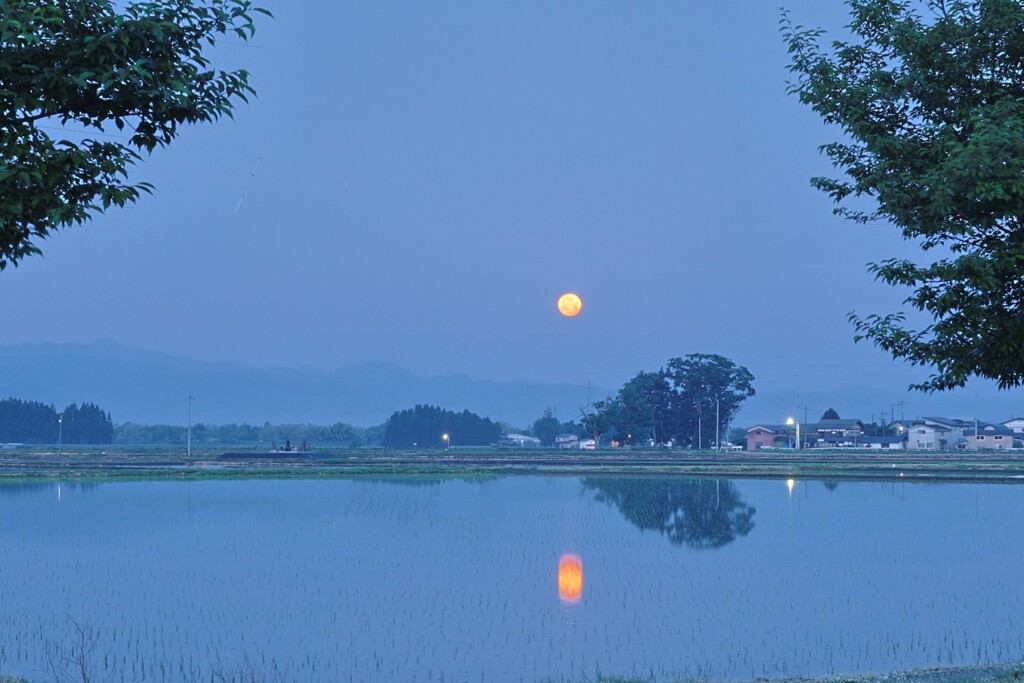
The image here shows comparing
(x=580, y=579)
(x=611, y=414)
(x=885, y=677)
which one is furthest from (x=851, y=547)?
(x=611, y=414)

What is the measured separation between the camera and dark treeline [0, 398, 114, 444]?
162 m

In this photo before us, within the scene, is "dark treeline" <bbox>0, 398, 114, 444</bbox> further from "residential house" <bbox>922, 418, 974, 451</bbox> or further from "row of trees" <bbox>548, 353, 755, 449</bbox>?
"residential house" <bbox>922, 418, 974, 451</bbox>

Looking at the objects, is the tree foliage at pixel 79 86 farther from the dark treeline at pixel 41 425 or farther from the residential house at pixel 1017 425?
the residential house at pixel 1017 425

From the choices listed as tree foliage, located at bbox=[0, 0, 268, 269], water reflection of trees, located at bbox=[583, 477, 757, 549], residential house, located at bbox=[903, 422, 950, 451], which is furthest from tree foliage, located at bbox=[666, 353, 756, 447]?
tree foliage, located at bbox=[0, 0, 268, 269]

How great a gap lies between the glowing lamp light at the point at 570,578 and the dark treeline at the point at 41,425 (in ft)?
478

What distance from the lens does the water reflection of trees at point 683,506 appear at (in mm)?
36844

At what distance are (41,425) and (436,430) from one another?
68.6m

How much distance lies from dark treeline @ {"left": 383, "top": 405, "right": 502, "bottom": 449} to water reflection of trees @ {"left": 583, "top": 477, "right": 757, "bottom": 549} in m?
85.7

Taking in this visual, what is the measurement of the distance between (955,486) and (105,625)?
53.8 metres

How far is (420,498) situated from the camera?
51094 mm

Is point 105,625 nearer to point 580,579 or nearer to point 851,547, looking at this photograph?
point 580,579

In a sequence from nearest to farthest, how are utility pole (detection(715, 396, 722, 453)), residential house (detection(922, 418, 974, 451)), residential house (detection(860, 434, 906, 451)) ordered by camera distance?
utility pole (detection(715, 396, 722, 453)), residential house (detection(860, 434, 906, 451)), residential house (detection(922, 418, 974, 451))

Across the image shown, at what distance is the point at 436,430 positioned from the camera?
153375 mm

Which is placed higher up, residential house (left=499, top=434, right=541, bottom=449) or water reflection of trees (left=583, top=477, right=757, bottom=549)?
water reflection of trees (left=583, top=477, right=757, bottom=549)
